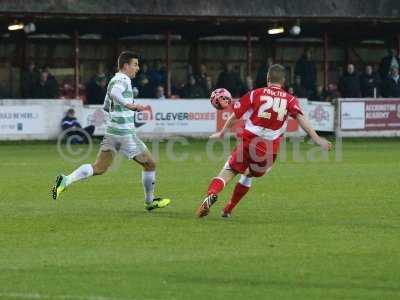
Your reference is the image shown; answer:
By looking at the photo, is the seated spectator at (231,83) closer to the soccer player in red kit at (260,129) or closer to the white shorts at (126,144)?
the white shorts at (126,144)

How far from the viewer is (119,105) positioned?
610 inches

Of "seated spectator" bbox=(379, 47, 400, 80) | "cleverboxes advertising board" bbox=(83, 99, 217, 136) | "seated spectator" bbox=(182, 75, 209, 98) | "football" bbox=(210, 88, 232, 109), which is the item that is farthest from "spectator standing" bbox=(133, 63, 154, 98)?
"football" bbox=(210, 88, 232, 109)

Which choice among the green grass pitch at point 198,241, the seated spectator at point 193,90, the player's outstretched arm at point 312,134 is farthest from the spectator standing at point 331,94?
the player's outstretched arm at point 312,134

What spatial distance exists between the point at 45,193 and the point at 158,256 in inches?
267

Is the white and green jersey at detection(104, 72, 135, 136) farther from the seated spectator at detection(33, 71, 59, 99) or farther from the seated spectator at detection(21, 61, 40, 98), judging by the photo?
the seated spectator at detection(21, 61, 40, 98)

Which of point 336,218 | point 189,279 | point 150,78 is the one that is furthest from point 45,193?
point 150,78

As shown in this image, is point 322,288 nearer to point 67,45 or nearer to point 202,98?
point 202,98

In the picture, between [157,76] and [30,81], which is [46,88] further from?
[157,76]

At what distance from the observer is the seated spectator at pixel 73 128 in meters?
31.6

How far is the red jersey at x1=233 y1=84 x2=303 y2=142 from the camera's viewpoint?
1468 cm

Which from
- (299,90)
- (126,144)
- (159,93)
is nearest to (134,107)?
(126,144)

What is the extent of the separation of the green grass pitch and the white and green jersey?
1.06m

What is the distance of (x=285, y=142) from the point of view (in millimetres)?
32906

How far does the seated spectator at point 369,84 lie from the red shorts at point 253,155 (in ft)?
78.2
